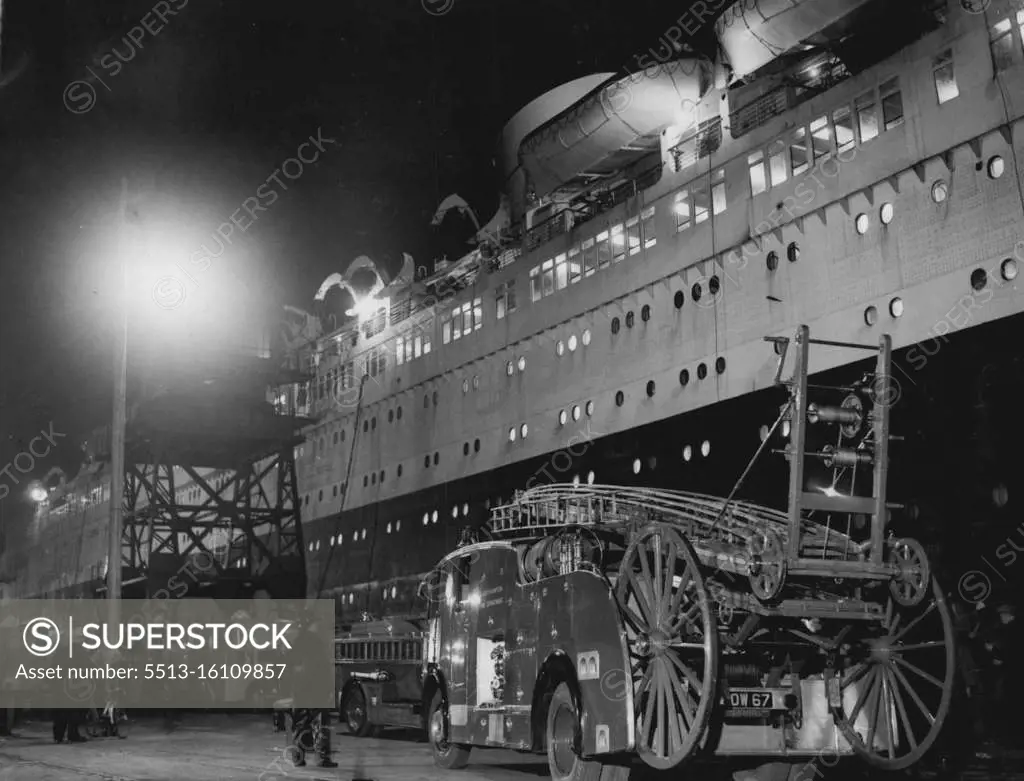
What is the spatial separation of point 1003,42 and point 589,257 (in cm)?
1128

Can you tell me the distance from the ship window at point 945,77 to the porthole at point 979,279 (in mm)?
2991

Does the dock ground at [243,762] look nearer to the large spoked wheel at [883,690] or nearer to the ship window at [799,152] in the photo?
the large spoked wheel at [883,690]

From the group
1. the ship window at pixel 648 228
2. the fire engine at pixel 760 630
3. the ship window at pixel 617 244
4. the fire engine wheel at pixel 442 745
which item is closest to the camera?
the fire engine at pixel 760 630

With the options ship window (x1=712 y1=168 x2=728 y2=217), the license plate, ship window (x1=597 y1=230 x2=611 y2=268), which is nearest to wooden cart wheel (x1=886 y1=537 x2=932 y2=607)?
the license plate

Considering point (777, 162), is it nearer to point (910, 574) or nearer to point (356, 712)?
point (910, 574)

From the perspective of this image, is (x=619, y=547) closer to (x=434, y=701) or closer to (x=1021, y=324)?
(x=434, y=701)

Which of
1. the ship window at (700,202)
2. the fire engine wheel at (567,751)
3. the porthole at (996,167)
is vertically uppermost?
the ship window at (700,202)

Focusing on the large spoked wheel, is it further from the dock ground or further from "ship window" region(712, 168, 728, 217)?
"ship window" region(712, 168, 728, 217)

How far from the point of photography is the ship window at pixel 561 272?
2641cm

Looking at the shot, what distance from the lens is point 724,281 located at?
21219 mm

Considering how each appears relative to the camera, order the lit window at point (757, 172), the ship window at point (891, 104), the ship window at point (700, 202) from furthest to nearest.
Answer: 1. the ship window at point (700, 202)
2. the lit window at point (757, 172)
3. the ship window at point (891, 104)

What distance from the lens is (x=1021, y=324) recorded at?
15633 mm

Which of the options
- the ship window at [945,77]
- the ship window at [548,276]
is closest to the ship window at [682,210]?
the ship window at [548,276]

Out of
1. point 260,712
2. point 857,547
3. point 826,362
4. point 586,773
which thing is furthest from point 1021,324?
point 260,712
